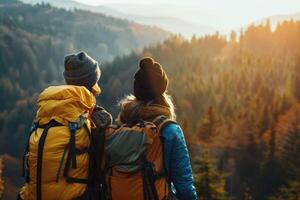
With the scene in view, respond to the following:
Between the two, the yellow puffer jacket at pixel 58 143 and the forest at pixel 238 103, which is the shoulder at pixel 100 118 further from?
the forest at pixel 238 103

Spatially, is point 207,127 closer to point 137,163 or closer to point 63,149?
point 137,163

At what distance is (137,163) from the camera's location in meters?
3.65

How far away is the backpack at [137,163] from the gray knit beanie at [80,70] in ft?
2.14

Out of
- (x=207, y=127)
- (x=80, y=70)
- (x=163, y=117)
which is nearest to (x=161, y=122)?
(x=163, y=117)

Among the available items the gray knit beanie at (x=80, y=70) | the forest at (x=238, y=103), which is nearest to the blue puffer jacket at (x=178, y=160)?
the gray knit beanie at (x=80, y=70)

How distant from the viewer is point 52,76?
197 m

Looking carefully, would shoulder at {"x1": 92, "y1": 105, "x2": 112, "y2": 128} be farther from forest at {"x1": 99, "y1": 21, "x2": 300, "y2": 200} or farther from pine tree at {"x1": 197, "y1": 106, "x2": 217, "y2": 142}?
pine tree at {"x1": 197, "y1": 106, "x2": 217, "y2": 142}

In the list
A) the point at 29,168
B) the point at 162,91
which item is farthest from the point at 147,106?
the point at 29,168

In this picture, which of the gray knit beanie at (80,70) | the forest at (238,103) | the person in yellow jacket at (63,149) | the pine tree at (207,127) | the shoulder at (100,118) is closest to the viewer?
the person in yellow jacket at (63,149)

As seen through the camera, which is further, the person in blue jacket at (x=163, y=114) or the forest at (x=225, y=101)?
the forest at (x=225, y=101)

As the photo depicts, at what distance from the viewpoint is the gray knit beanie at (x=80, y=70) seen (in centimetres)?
423

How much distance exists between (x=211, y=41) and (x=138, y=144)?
181 m

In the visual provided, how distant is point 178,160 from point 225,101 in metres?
101

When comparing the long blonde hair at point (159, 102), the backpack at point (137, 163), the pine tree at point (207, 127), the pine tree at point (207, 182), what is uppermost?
the long blonde hair at point (159, 102)
